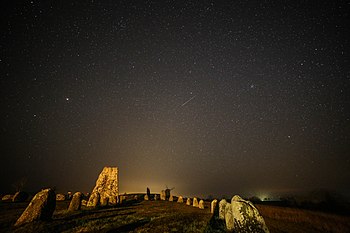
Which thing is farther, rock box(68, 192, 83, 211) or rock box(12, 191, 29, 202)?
rock box(12, 191, 29, 202)

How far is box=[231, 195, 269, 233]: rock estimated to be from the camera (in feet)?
30.2

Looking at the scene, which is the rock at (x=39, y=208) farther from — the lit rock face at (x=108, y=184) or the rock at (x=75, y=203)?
the lit rock face at (x=108, y=184)

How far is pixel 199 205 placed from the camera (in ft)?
99.8

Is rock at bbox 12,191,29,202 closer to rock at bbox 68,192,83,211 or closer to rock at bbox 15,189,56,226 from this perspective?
rock at bbox 68,192,83,211

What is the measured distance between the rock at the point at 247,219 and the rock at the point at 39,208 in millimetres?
14107

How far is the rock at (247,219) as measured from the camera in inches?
362

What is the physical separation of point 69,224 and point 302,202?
4756cm

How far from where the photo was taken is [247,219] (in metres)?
9.53

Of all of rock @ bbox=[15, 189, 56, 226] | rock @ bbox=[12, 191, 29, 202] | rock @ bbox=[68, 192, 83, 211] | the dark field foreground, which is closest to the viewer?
the dark field foreground

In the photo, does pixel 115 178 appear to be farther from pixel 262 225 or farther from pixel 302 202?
pixel 302 202

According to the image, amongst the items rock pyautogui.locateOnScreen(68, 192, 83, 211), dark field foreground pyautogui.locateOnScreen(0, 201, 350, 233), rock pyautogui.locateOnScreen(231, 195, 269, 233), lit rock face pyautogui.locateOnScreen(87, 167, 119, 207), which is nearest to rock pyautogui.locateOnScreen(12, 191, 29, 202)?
dark field foreground pyautogui.locateOnScreen(0, 201, 350, 233)

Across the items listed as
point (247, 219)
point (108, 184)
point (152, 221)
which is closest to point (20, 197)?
point (108, 184)

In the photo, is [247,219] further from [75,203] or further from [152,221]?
[75,203]

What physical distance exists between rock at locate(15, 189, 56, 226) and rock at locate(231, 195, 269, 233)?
14.1 metres
